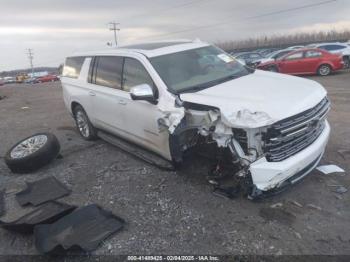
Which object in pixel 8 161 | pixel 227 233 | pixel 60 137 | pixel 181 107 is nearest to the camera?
pixel 227 233

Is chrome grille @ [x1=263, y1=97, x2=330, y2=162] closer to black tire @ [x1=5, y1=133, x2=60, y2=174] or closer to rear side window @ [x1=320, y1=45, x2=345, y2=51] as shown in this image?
black tire @ [x1=5, y1=133, x2=60, y2=174]

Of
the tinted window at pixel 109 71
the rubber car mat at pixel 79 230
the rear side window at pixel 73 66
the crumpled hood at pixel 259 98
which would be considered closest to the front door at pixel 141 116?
the tinted window at pixel 109 71

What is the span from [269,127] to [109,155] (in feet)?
12.3

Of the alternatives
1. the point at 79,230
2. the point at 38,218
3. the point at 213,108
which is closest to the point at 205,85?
the point at 213,108

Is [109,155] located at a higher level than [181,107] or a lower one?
lower

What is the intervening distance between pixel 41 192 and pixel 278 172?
11.4 feet

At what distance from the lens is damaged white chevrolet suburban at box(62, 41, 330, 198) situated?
4289mm

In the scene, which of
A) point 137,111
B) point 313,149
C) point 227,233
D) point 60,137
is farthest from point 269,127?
point 60,137

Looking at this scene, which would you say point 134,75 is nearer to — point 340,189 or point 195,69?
point 195,69

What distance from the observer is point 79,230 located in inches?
167

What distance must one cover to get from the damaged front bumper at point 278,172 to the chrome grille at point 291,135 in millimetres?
71

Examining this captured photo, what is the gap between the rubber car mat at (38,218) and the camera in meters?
4.44

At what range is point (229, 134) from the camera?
4461mm

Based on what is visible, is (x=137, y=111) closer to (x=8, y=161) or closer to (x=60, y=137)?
(x=8, y=161)
